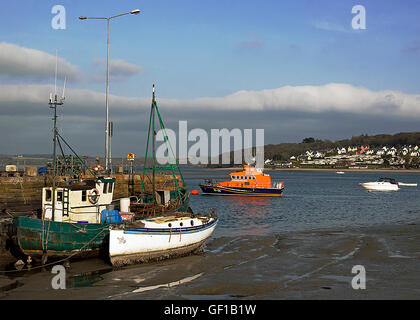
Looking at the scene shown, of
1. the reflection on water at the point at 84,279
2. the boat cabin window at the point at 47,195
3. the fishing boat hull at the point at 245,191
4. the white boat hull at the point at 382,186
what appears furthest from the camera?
the white boat hull at the point at 382,186

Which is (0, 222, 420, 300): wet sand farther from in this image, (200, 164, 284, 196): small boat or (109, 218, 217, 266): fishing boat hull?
(200, 164, 284, 196): small boat

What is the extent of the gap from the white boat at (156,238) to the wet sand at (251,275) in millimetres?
482

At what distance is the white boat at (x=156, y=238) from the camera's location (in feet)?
61.1

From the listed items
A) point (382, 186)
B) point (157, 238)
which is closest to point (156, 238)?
point (157, 238)

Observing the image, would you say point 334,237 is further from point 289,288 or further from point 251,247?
point 289,288

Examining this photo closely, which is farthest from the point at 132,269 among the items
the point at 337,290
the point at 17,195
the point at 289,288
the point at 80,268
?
the point at 17,195

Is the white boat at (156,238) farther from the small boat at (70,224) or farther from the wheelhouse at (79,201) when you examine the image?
the wheelhouse at (79,201)

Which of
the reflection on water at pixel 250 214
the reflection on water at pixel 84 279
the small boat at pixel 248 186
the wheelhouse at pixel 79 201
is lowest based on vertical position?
the reflection on water at pixel 250 214

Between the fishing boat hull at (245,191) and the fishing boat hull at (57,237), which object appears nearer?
the fishing boat hull at (57,237)

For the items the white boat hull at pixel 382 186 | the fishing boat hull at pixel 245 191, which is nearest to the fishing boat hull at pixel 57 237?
the fishing boat hull at pixel 245 191

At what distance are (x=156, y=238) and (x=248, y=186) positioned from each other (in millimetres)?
42347

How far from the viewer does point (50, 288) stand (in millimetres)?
15672

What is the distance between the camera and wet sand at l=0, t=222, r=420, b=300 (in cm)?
1528

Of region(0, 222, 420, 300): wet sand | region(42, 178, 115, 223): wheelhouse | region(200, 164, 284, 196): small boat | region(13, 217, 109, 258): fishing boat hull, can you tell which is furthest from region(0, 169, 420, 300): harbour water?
region(200, 164, 284, 196): small boat
